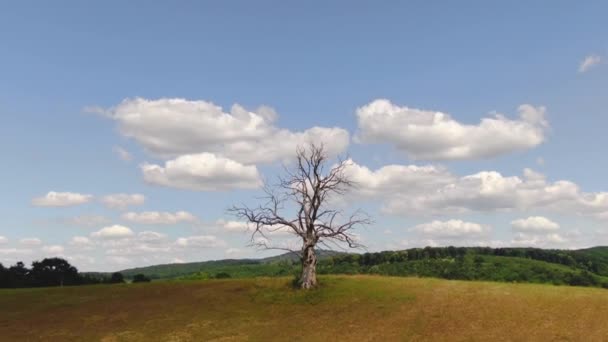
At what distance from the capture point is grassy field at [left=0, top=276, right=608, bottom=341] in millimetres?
36912

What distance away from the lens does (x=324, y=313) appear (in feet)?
143

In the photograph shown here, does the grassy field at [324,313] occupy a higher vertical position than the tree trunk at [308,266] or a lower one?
lower

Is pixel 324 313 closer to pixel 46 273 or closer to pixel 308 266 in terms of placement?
pixel 308 266

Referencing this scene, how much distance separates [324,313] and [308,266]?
8.79m

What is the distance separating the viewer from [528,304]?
43188mm

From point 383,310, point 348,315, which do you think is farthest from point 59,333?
point 383,310

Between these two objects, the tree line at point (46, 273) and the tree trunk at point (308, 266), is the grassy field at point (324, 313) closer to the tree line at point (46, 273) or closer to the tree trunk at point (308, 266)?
the tree trunk at point (308, 266)

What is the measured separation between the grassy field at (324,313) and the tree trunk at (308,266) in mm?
1560

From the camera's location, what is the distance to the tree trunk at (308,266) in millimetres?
52031

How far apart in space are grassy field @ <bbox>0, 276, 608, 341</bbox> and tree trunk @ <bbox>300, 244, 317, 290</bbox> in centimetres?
156

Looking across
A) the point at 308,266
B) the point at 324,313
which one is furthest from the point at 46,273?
the point at 324,313

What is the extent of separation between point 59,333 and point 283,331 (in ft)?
59.8

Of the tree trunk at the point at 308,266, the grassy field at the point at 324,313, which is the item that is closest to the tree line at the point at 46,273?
the grassy field at the point at 324,313

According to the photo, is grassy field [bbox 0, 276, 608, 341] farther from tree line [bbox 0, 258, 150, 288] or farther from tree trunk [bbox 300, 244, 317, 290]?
tree line [bbox 0, 258, 150, 288]
